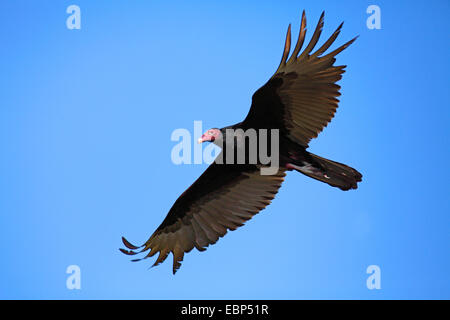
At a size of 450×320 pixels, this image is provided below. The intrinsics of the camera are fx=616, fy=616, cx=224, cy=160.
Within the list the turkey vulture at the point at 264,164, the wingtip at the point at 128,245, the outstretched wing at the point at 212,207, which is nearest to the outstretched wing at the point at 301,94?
the turkey vulture at the point at 264,164

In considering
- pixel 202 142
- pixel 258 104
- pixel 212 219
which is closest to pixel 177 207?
pixel 212 219

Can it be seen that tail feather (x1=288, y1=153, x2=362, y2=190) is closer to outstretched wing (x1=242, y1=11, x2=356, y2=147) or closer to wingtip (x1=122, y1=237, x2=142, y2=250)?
outstretched wing (x1=242, y1=11, x2=356, y2=147)

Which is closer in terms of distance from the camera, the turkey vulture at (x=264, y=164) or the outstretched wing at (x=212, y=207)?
the turkey vulture at (x=264, y=164)

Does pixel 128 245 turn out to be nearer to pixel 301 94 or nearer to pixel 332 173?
pixel 332 173

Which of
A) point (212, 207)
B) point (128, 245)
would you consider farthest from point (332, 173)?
point (128, 245)

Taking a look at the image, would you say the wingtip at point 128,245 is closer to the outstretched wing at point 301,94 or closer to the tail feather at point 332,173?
the outstretched wing at point 301,94

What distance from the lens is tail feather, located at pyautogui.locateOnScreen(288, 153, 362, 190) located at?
5.86 meters

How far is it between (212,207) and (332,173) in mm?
1479

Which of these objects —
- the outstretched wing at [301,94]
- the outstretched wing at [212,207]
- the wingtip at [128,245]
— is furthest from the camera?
the outstretched wing at [212,207]

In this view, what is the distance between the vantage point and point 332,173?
5926mm

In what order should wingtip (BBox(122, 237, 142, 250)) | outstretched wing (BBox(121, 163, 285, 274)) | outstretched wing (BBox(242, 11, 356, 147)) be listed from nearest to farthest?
1. outstretched wing (BBox(242, 11, 356, 147))
2. wingtip (BBox(122, 237, 142, 250))
3. outstretched wing (BBox(121, 163, 285, 274))

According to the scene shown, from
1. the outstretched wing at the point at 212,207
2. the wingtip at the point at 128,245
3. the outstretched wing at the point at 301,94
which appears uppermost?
the outstretched wing at the point at 301,94

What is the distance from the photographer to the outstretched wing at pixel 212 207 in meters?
6.56

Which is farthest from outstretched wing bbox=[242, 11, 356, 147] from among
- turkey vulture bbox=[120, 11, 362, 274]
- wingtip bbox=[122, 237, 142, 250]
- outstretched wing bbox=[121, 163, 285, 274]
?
wingtip bbox=[122, 237, 142, 250]
